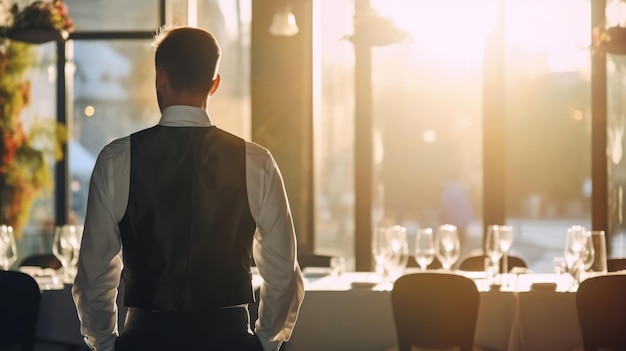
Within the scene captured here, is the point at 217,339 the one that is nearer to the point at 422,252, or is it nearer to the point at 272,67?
the point at 422,252

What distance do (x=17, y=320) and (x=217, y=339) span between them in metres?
2.02

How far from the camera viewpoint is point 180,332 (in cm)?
184

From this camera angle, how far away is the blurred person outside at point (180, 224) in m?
1.85

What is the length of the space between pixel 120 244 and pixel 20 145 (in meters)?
5.65

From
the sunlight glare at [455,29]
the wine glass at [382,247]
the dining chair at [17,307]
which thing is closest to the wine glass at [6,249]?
the dining chair at [17,307]

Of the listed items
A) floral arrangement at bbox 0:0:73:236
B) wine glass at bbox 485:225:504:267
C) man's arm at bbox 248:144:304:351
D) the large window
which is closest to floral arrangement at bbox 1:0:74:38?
floral arrangement at bbox 0:0:73:236

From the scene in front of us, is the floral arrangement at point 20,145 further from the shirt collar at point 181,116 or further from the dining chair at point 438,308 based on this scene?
the shirt collar at point 181,116

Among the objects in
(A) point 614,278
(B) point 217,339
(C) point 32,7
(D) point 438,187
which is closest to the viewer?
(B) point 217,339

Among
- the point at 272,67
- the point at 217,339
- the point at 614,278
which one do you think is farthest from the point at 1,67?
the point at 217,339

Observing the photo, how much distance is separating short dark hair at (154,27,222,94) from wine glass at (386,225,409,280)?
7.77 feet

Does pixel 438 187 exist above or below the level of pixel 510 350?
above

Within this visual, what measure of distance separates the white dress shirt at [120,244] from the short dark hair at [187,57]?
0.20ft

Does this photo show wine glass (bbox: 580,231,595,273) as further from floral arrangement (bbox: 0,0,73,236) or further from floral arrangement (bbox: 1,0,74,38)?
floral arrangement (bbox: 0,0,73,236)

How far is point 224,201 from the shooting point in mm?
1885
